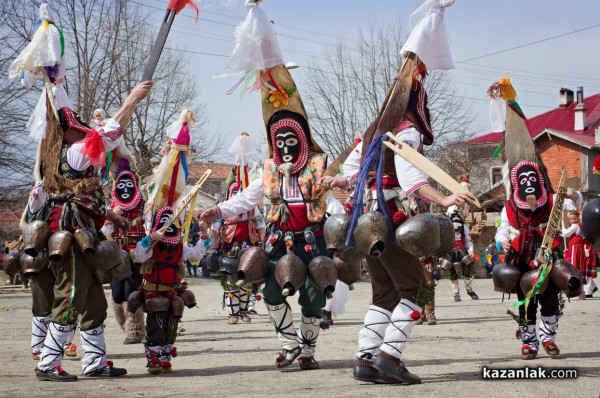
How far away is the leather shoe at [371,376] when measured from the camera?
6.68 metres

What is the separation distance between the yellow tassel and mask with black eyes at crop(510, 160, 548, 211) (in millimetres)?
687

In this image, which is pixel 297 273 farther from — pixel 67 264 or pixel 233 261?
pixel 233 261

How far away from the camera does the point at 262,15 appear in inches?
321

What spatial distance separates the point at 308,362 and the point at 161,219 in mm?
2030

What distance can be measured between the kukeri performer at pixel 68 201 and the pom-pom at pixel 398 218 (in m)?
2.30

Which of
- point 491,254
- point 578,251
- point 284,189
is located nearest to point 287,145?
point 284,189

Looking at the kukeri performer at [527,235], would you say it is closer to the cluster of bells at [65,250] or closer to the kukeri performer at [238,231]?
the cluster of bells at [65,250]

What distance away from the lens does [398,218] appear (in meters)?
6.68

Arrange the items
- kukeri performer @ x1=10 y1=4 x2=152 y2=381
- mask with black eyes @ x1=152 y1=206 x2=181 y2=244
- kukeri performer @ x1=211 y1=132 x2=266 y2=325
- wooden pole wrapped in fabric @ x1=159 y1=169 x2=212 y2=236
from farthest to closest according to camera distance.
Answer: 1. kukeri performer @ x1=211 y1=132 x2=266 y2=325
2. mask with black eyes @ x1=152 y1=206 x2=181 y2=244
3. wooden pole wrapped in fabric @ x1=159 y1=169 x2=212 y2=236
4. kukeri performer @ x1=10 y1=4 x2=152 y2=381

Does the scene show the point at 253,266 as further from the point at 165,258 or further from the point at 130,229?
the point at 130,229

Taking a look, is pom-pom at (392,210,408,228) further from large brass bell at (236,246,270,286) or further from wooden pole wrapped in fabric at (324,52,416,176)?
large brass bell at (236,246,270,286)

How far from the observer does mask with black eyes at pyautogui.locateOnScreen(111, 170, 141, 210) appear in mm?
10516

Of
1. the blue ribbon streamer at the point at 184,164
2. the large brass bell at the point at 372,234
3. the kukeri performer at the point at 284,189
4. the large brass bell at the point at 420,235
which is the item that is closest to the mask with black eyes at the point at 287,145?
the kukeri performer at the point at 284,189

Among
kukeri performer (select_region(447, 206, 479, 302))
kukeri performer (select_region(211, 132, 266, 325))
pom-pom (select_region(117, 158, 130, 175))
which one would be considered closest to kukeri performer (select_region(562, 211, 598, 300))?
kukeri performer (select_region(447, 206, 479, 302))
